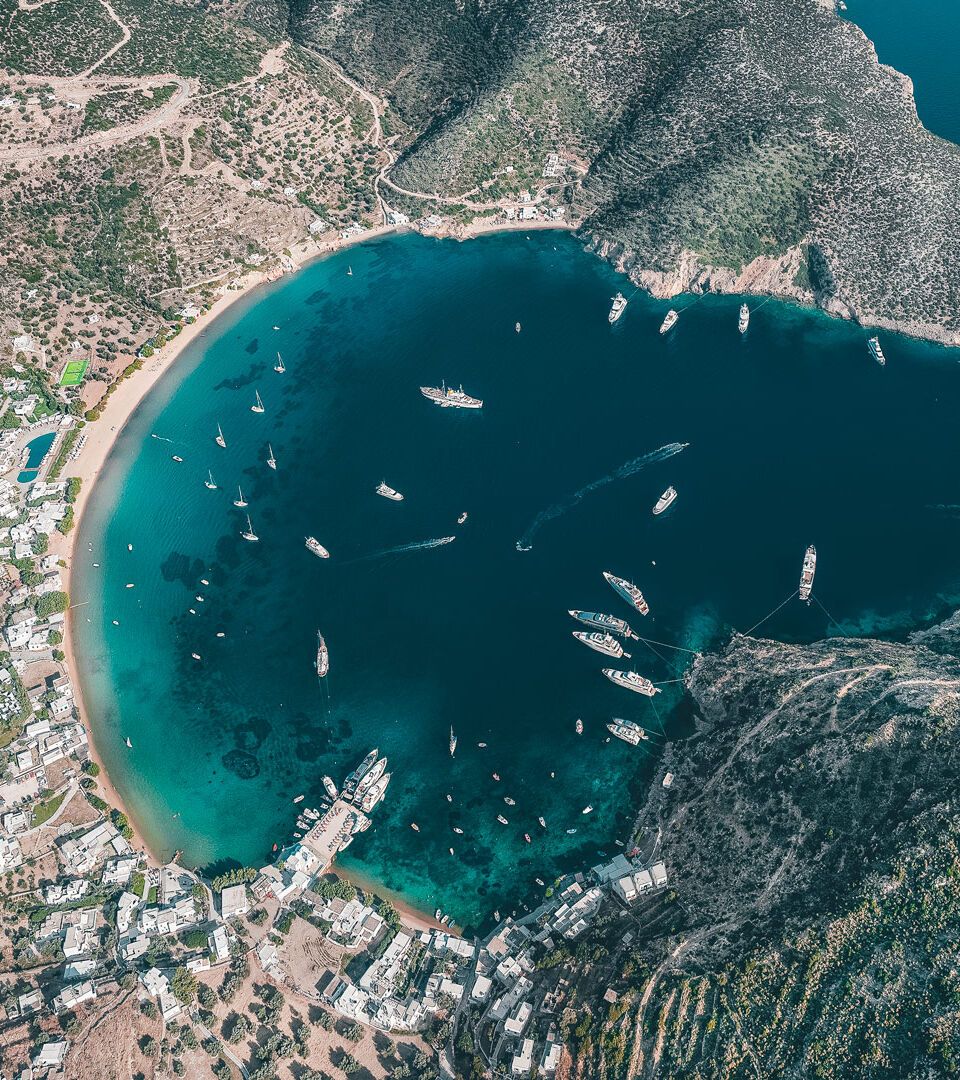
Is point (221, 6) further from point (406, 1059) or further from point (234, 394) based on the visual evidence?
point (406, 1059)

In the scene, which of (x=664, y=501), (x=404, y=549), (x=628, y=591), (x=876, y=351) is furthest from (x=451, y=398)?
(x=876, y=351)

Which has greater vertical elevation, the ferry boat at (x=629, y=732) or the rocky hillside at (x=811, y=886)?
the rocky hillside at (x=811, y=886)

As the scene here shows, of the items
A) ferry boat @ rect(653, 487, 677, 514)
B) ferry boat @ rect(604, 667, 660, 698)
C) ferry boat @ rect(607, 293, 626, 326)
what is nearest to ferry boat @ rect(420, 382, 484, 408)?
ferry boat @ rect(607, 293, 626, 326)

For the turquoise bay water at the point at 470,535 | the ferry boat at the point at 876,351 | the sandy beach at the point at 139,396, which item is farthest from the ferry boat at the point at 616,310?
the ferry boat at the point at 876,351

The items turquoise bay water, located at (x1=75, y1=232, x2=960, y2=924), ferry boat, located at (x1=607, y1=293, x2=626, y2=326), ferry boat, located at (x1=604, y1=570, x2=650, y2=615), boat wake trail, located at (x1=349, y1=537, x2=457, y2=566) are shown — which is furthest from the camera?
ferry boat, located at (x1=607, y1=293, x2=626, y2=326)

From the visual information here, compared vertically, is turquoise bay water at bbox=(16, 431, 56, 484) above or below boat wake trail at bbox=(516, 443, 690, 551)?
below

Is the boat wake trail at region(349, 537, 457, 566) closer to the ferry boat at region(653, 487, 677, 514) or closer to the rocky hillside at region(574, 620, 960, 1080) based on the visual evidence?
the ferry boat at region(653, 487, 677, 514)

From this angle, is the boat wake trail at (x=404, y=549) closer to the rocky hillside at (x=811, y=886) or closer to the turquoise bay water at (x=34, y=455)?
the rocky hillside at (x=811, y=886)
